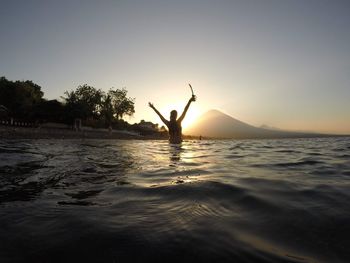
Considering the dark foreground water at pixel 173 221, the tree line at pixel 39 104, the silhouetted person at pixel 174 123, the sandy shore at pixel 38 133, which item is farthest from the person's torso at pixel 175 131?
the tree line at pixel 39 104

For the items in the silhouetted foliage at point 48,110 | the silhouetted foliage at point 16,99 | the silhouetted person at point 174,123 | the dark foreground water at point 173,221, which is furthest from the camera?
the silhouetted foliage at point 48,110

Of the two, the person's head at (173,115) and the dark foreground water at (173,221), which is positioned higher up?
the person's head at (173,115)

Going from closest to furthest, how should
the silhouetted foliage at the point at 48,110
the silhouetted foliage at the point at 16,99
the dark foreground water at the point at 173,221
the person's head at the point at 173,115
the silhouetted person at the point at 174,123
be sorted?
the dark foreground water at the point at 173,221
the silhouetted person at the point at 174,123
the person's head at the point at 173,115
the silhouetted foliage at the point at 16,99
the silhouetted foliage at the point at 48,110

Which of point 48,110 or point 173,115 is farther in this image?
point 48,110

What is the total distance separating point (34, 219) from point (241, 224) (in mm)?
1663

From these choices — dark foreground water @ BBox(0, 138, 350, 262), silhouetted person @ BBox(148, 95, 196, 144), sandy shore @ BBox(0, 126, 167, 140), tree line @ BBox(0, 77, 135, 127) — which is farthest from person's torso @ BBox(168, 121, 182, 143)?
tree line @ BBox(0, 77, 135, 127)

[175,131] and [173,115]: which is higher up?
[173,115]

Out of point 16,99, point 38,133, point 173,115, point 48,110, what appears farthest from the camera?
point 48,110

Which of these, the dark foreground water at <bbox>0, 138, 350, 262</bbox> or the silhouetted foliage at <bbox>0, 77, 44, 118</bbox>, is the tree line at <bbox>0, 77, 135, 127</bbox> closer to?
the silhouetted foliage at <bbox>0, 77, 44, 118</bbox>

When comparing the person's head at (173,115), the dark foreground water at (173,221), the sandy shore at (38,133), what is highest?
the person's head at (173,115)

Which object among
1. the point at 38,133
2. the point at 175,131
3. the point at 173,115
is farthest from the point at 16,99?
the point at 173,115

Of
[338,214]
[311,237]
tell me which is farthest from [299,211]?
[311,237]

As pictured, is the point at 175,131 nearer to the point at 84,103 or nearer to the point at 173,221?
the point at 173,221

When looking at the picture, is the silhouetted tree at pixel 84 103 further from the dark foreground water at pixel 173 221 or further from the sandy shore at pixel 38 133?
the dark foreground water at pixel 173 221
